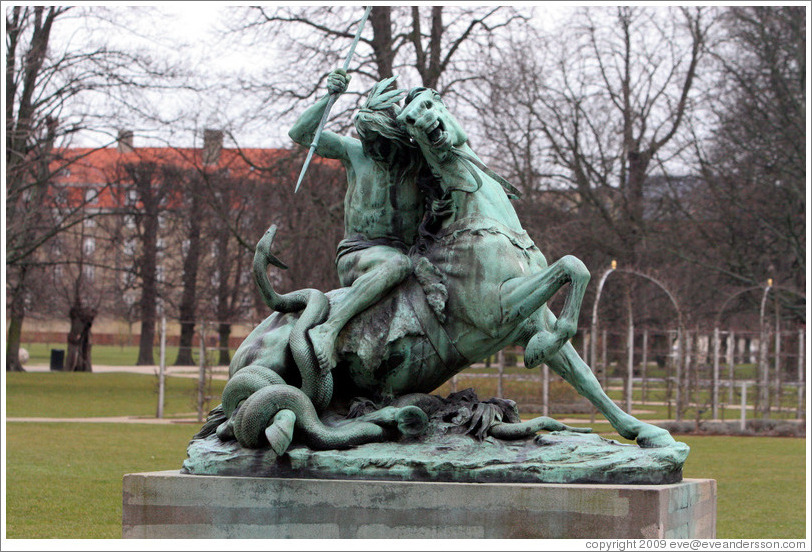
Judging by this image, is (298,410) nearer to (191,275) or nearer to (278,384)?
(278,384)

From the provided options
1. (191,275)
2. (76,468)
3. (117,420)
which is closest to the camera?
(76,468)

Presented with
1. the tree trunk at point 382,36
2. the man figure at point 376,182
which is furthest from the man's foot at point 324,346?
the tree trunk at point 382,36

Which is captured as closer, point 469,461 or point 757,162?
point 469,461

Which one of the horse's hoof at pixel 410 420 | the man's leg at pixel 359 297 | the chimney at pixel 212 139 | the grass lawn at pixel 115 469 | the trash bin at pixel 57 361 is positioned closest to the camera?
the horse's hoof at pixel 410 420

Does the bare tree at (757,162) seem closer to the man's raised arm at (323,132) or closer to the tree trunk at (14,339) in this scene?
the tree trunk at (14,339)

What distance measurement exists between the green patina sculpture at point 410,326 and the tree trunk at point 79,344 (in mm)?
32747

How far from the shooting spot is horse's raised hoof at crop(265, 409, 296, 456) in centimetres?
571

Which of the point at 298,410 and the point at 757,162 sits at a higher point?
the point at 757,162

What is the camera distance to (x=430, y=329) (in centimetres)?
620

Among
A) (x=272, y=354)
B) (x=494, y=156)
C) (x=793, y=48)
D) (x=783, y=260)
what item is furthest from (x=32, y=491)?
(x=783, y=260)

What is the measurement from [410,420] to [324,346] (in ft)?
2.02

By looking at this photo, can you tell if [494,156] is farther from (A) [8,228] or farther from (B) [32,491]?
(B) [32,491]

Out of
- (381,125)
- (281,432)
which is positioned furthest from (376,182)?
(281,432)

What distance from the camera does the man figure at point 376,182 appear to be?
644cm
